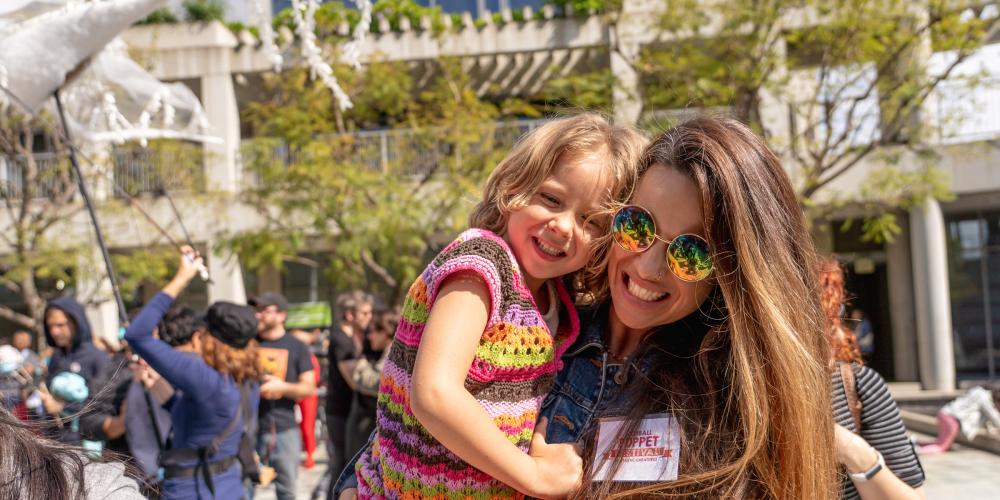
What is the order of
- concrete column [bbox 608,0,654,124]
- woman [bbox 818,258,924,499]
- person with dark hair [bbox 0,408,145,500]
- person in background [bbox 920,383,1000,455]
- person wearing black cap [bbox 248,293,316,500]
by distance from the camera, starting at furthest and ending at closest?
1. concrete column [bbox 608,0,654,124]
2. person in background [bbox 920,383,1000,455]
3. person wearing black cap [bbox 248,293,316,500]
4. woman [bbox 818,258,924,499]
5. person with dark hair [bbox 0,408,145,500]

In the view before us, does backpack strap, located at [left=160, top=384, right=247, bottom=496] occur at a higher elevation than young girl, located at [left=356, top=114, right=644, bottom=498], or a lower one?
lower

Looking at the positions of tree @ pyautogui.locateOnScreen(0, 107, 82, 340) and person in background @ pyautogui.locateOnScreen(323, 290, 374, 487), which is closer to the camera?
person in background @ pyautogui.locateOnScreen(323, 290, 374, 487)

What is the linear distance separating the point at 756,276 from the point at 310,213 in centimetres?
1360

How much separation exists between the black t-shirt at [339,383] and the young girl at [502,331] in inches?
206

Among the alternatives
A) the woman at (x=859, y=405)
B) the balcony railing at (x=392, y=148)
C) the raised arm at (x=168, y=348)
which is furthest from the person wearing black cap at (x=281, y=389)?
the balcony railing at (x=392, y=148)

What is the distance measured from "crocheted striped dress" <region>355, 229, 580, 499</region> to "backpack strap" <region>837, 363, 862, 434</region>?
1.03 meters

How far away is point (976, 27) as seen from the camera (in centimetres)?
1265

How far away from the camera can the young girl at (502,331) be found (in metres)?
1.81

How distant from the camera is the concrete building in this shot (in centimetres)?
1952

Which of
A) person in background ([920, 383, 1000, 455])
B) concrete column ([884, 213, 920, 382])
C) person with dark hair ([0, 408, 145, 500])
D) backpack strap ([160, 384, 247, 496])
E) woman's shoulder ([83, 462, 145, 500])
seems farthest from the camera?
concrete column ([884, 213, 920, 382])

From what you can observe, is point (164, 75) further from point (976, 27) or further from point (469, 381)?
point (469, 381)

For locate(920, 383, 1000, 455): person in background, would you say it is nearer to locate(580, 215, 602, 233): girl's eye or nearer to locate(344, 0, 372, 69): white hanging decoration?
locate(344, 0, 372, 69): white hanging decoration

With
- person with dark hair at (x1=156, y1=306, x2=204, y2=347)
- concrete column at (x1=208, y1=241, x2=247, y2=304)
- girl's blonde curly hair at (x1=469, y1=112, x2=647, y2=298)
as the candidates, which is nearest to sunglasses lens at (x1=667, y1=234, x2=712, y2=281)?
girl's blonde curly hair at (x1=469, y1=112, x2=647, y2=298)

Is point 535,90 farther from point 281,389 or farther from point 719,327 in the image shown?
point 719,327
